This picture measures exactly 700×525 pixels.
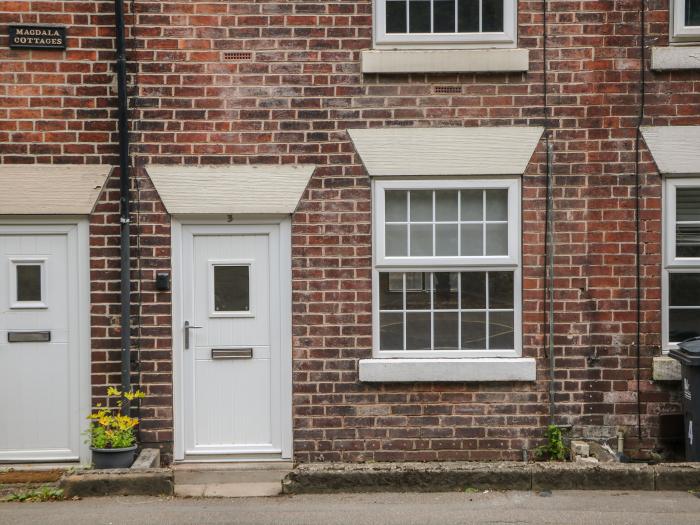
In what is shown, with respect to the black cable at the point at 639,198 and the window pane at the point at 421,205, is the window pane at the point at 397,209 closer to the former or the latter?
the window pane at the point at 421,205

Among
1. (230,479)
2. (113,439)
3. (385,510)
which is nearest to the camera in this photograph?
(385,510)

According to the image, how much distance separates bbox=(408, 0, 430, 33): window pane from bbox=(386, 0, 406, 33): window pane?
6cm

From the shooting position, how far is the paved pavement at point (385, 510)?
538 cm

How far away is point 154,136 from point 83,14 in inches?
→ 45.8

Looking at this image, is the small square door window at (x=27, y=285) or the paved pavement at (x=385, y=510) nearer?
the paved pavement at (x=385, y=510)

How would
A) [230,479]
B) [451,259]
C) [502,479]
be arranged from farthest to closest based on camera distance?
1. [451,259]
2. [230,479]
3. [502,479]

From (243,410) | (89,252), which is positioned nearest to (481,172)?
(243,410)

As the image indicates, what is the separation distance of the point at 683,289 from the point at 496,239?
5.46ft

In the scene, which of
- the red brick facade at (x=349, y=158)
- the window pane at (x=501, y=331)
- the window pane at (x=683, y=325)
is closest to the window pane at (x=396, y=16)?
the red brick facade at (x=349, y=158)

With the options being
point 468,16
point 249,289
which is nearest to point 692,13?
point 468,16

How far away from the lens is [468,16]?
6.60 meters

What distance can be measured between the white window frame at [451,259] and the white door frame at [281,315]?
73cm

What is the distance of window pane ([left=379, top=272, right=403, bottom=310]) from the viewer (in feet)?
21.9

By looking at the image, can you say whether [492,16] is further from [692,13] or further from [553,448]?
[553,448]
